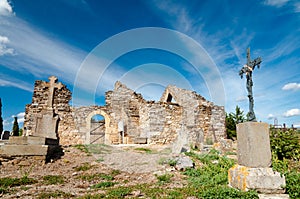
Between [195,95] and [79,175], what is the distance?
12.2 metres

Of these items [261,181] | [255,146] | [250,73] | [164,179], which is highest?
[250,73]

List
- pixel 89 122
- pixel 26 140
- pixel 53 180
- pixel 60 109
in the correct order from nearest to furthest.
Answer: pixel 53 180, pixel 26 140, pixel 60 109, pixel 89 122

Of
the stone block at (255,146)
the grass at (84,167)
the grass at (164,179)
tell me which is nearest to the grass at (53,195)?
the grass at (164,179)

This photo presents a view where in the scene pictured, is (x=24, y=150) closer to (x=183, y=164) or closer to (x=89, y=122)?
(x=183, y=164)

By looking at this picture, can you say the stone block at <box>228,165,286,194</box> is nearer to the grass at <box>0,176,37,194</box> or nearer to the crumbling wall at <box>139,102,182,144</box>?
the grass at <box>0,176,37,194</box>

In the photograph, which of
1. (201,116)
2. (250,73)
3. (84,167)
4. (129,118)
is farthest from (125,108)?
(250,73)

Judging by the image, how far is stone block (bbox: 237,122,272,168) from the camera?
3.59 meters

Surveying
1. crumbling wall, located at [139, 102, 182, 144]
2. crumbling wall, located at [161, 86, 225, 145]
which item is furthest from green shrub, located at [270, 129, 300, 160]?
crumbling wall, located at [161, 86, 225, 145]

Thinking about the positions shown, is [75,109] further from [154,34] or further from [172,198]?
[172,198]

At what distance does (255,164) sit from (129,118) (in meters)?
12.7

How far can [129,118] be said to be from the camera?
1583 cm

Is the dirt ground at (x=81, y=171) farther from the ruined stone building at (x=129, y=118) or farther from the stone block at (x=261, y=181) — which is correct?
the ruined stone building at (x=129, y=118)

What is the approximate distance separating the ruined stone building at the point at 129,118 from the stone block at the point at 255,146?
383 inches

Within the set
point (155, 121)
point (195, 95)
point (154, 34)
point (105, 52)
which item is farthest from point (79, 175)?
point (195, 95)
